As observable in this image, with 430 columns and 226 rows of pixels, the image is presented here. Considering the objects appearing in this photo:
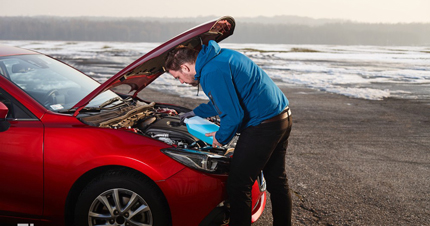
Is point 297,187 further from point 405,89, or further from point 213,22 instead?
point 405,89

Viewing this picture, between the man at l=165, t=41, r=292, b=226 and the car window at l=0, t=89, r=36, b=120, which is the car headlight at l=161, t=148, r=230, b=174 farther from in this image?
the car window at l=0, t=89, r=36, b=120

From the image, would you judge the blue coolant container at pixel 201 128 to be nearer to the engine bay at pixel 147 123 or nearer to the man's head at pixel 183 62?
the engine bay at pixel 147 123

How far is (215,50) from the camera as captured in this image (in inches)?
93.0

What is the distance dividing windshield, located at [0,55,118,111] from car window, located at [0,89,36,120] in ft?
0.53

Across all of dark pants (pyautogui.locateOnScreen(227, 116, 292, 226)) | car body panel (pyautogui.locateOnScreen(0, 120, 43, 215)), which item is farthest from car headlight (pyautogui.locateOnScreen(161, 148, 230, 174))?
car body panel (pyautogui.locateOnScreen(0, 120, 43, 215))

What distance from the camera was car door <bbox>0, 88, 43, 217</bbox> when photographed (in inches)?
101

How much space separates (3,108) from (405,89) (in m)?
13.9

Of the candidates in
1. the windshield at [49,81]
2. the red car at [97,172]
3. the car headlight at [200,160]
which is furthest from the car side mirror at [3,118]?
the car headlight at [200,160]

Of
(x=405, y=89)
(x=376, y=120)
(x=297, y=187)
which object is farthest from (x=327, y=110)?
(x=405, y=89)

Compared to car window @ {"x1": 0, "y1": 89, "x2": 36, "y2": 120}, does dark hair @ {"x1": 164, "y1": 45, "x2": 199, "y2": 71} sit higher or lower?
higher

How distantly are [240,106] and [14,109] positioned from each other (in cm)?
171

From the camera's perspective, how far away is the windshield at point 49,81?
3.11 metres

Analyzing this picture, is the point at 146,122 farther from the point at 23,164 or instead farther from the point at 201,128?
the point at 23,164

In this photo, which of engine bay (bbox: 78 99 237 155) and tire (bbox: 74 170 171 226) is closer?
tire (bbox: 74 170 171 226)
